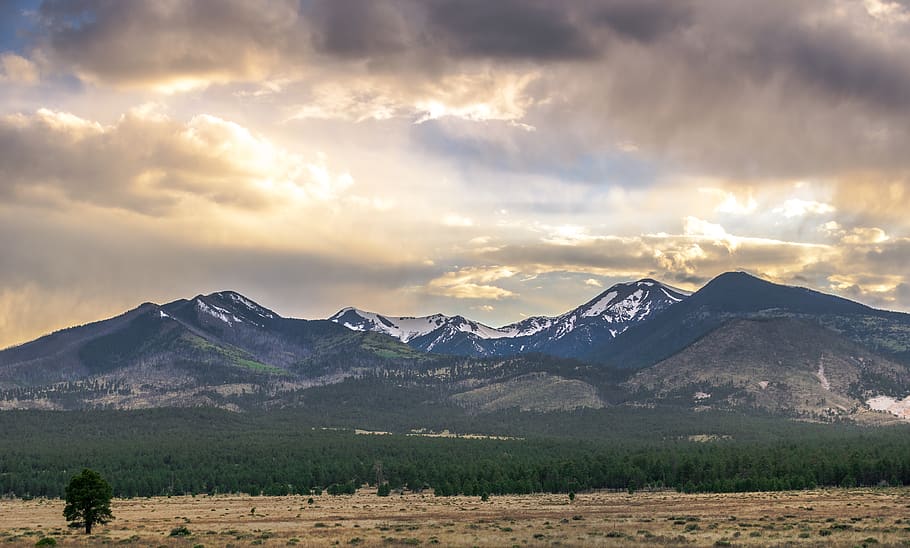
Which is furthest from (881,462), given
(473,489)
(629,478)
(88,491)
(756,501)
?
(88,491)

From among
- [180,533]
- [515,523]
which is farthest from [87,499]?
[515,523]

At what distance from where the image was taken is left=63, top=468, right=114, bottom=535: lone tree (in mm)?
105500

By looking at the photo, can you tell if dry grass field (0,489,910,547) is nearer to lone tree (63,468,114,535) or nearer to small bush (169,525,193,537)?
small bush (169,525,193,537)

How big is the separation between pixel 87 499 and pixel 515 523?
51875mm

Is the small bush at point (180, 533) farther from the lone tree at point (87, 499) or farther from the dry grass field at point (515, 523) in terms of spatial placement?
the lone tree at point (87, 499)

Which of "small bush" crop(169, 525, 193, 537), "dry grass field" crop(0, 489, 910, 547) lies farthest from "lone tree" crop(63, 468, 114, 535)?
"small bush" crop(169, 525, 193, 537)

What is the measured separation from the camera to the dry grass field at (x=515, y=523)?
81.1 m

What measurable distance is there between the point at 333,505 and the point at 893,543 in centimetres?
10567

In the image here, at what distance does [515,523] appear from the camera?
10162 cm

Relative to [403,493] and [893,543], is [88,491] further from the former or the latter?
[403,493]

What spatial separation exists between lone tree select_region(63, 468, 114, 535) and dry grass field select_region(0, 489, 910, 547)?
2389mm

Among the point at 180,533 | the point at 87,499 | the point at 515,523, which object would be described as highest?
the point at 87,499

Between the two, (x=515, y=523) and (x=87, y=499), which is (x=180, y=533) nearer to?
(x=87, y=499)

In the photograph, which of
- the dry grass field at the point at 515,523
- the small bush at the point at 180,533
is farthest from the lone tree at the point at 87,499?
the small bush at the point at 180,533
